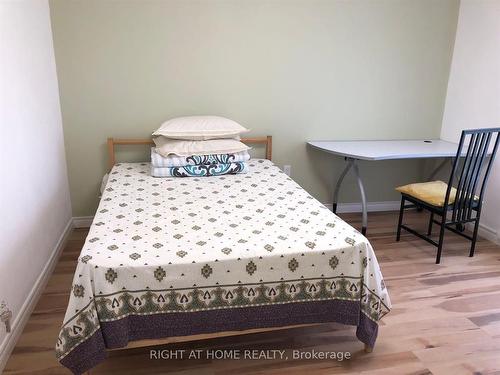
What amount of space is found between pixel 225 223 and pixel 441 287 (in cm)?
162

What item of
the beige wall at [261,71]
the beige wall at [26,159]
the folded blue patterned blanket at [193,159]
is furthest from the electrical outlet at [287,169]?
the beige wall at [26,159]

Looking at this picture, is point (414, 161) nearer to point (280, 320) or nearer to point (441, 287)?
point (441, 287)

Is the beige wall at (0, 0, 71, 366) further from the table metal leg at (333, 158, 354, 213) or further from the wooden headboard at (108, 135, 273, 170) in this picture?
the table metal leg at (333, 158, 354, 213)

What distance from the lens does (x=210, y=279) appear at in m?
1.87

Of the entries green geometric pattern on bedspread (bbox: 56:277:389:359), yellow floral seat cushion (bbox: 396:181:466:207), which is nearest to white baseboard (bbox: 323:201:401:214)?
yellow floral seat cushion (bbox: 396:181:466:207)

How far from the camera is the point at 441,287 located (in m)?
2.83

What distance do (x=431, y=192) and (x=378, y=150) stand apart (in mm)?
537

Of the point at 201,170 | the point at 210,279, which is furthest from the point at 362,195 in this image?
the point at 210,279

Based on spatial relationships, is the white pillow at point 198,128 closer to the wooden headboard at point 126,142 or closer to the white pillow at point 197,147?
the white pillow at point 197,147

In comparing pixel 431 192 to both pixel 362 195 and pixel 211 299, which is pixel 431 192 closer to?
pixel 362 195

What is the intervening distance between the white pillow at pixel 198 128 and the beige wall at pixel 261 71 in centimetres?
29

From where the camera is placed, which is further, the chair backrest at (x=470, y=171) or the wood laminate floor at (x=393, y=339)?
the chair backrest at (x=470, y=171)

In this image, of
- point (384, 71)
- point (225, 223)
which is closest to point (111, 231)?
point (225, 223)

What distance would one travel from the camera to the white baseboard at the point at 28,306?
2055 mm
